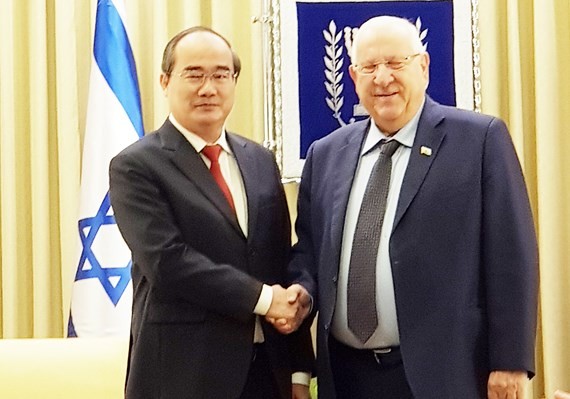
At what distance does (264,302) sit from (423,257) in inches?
17.6

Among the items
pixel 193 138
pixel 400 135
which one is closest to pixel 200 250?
pixel 193 138

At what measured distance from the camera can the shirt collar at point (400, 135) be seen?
2.51 m

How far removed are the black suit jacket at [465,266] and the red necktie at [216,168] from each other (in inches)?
18.9

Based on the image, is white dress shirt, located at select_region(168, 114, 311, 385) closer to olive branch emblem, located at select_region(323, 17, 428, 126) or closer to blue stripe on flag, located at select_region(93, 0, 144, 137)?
blue stripe on flag, located at select_region(93, 0, 144, 137)

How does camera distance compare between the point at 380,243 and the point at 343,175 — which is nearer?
the point at 380,243

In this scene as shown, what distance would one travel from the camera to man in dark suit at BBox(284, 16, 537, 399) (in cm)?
231

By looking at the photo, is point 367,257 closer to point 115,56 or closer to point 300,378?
point 300,378

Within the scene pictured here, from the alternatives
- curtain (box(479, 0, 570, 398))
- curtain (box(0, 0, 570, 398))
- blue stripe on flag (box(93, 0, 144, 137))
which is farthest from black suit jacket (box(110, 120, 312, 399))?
curtain (box(479, 0, 570, 398))

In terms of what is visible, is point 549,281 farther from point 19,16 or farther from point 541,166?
point 19,16

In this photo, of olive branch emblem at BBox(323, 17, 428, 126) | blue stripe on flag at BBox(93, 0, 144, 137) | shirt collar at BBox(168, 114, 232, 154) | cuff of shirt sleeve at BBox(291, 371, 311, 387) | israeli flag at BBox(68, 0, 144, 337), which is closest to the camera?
shirt collar at BBox(168, 114, 232, 154)

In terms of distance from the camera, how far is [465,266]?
92.0 inches

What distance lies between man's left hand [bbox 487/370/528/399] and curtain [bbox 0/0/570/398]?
166 centimetres

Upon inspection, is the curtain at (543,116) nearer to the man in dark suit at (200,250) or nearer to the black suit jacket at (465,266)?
the black suit jacket at (465,266)

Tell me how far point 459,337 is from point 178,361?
762mm
